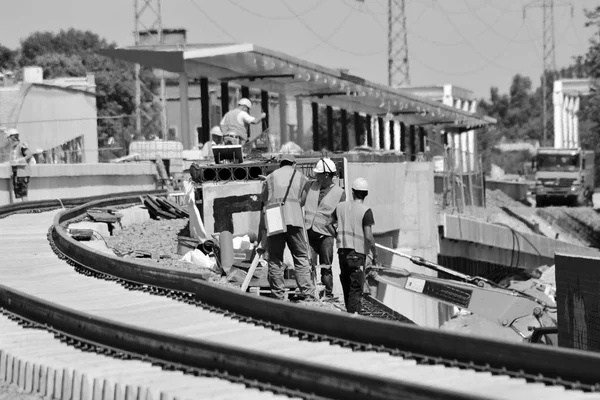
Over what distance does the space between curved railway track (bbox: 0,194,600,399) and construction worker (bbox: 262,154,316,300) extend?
139 cm

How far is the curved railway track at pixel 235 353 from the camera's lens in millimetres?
7637

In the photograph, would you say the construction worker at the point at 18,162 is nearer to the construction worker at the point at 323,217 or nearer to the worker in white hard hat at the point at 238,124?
the worker in white hard hat at the point at 238,124

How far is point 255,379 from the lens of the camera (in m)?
8.28

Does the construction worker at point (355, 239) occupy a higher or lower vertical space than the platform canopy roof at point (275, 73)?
lower

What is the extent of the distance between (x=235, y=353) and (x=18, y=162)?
881 inches

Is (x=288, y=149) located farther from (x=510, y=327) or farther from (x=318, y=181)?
Result: (x=318, y=181)

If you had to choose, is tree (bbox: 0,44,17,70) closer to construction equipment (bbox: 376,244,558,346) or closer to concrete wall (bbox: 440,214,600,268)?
concrete wall (bbox: 440,214,600,268)

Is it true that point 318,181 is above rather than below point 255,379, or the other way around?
above

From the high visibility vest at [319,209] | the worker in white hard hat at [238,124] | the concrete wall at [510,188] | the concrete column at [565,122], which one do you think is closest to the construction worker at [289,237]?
the high visibility vest at [319,209]

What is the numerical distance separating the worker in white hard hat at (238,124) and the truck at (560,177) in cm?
4540

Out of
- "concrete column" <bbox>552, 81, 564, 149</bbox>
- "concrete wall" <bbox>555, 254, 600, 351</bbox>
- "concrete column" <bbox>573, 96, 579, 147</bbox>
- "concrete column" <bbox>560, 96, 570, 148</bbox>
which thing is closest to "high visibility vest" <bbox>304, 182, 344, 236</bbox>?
"concrete wall" <bbox>555, 254, 600, 351</bbox>

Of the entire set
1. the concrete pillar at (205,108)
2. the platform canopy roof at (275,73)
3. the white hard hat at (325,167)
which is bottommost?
the white hard hat at (325,167)

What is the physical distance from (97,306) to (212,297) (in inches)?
47.7

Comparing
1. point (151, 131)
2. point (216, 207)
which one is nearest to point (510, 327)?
point (216, 207)
